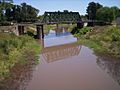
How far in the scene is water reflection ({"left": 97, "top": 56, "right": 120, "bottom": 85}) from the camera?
863 inches

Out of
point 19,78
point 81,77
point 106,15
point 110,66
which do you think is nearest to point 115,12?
point 106,15

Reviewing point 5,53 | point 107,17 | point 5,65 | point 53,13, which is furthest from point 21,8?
point 5,65

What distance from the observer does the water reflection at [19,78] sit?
19100 millimetres

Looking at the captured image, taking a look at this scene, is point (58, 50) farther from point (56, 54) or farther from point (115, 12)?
point (115, 12)

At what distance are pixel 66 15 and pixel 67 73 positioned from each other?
61.9 meters

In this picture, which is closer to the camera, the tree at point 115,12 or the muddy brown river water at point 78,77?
the muddy brown river water at point 78,77

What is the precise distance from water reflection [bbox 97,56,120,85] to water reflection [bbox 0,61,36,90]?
7.97m

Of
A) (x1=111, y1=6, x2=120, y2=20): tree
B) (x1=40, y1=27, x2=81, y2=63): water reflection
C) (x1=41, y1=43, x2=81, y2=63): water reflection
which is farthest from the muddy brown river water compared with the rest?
(x1=111, y1=6, x2=120, y2=20): tree

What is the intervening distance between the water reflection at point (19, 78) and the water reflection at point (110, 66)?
26.1ft

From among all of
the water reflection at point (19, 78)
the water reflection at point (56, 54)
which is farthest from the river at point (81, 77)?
the water reflection at point (56, 54)

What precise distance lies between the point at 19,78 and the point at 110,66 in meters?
10.4

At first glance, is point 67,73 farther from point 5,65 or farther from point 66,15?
point 66,15

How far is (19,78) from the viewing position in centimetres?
2184

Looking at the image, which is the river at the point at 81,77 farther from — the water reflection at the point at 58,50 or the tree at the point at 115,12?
the tree at the point at 115,12
